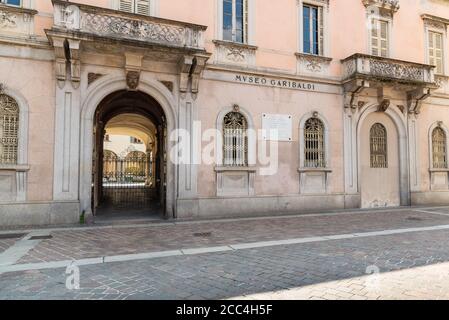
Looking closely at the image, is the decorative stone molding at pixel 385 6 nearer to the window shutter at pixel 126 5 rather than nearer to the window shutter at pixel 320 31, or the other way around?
the window shutter at pixel 320 31

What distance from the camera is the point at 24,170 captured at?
910 centimetres

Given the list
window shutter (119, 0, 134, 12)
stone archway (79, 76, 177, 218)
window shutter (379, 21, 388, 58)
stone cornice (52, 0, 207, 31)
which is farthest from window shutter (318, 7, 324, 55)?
window shutter (119, 0, 134, 12)

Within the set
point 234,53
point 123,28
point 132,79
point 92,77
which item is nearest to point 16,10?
point 92,77

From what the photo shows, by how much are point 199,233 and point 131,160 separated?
442 inches

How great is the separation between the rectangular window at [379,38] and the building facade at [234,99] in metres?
0.07

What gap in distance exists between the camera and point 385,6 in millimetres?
14453

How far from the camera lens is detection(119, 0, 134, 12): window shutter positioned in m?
10.5

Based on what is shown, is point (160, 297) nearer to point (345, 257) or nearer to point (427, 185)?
point (345, 257)

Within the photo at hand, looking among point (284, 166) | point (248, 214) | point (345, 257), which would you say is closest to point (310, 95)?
point (284, 166)

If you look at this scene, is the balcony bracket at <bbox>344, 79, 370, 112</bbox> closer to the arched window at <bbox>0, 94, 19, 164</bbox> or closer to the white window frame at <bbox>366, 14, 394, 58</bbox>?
the white window frame at <bbox>366, 14, 394, 58</bbox>

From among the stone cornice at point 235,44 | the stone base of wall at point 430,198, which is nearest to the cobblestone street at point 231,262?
the stone base of wall at point 430,198

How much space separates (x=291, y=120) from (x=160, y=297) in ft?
32.1

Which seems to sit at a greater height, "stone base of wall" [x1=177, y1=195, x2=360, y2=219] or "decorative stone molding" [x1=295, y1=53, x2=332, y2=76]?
"decorative stone molding" [x1=295, y1=53, x2=332, y2=76]

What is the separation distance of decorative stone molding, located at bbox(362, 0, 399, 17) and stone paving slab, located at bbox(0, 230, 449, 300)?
12009 millimetres
